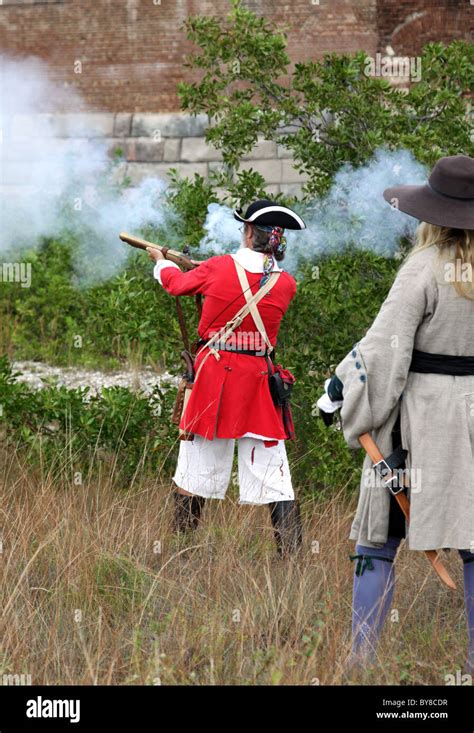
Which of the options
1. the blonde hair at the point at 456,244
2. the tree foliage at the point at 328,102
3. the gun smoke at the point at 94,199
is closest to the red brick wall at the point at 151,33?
the gun smoke at the point at 94,199

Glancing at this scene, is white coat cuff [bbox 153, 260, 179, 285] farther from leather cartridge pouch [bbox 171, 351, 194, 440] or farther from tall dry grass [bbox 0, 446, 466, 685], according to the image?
tall dry grass [bbox 0, 446, 466, 685]

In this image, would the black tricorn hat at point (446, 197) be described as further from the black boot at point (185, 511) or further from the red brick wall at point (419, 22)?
the red brick wall at point (419, 22)

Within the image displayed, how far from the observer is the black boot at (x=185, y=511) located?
495cm

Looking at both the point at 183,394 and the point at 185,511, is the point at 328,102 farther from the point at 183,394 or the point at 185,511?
the point at 185,511

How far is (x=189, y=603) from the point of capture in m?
4.08

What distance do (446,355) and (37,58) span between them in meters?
11.8

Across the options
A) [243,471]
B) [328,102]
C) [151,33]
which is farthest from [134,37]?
[243,471]

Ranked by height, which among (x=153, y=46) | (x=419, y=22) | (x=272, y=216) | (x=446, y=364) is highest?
(x=419, y=22)

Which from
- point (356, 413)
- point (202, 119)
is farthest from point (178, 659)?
point (202, 119)

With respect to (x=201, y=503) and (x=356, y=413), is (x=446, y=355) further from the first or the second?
(x=201, y=503)

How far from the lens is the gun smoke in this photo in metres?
5.79

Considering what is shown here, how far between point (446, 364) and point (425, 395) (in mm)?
129

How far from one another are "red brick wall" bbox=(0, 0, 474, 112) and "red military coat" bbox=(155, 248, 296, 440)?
29.9ft

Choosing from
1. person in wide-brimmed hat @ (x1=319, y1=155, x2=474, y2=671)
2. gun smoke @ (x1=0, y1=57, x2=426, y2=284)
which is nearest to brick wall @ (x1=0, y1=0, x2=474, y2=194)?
gun smoke @ (x1=0, y1=57, x2=426, y2=284)
